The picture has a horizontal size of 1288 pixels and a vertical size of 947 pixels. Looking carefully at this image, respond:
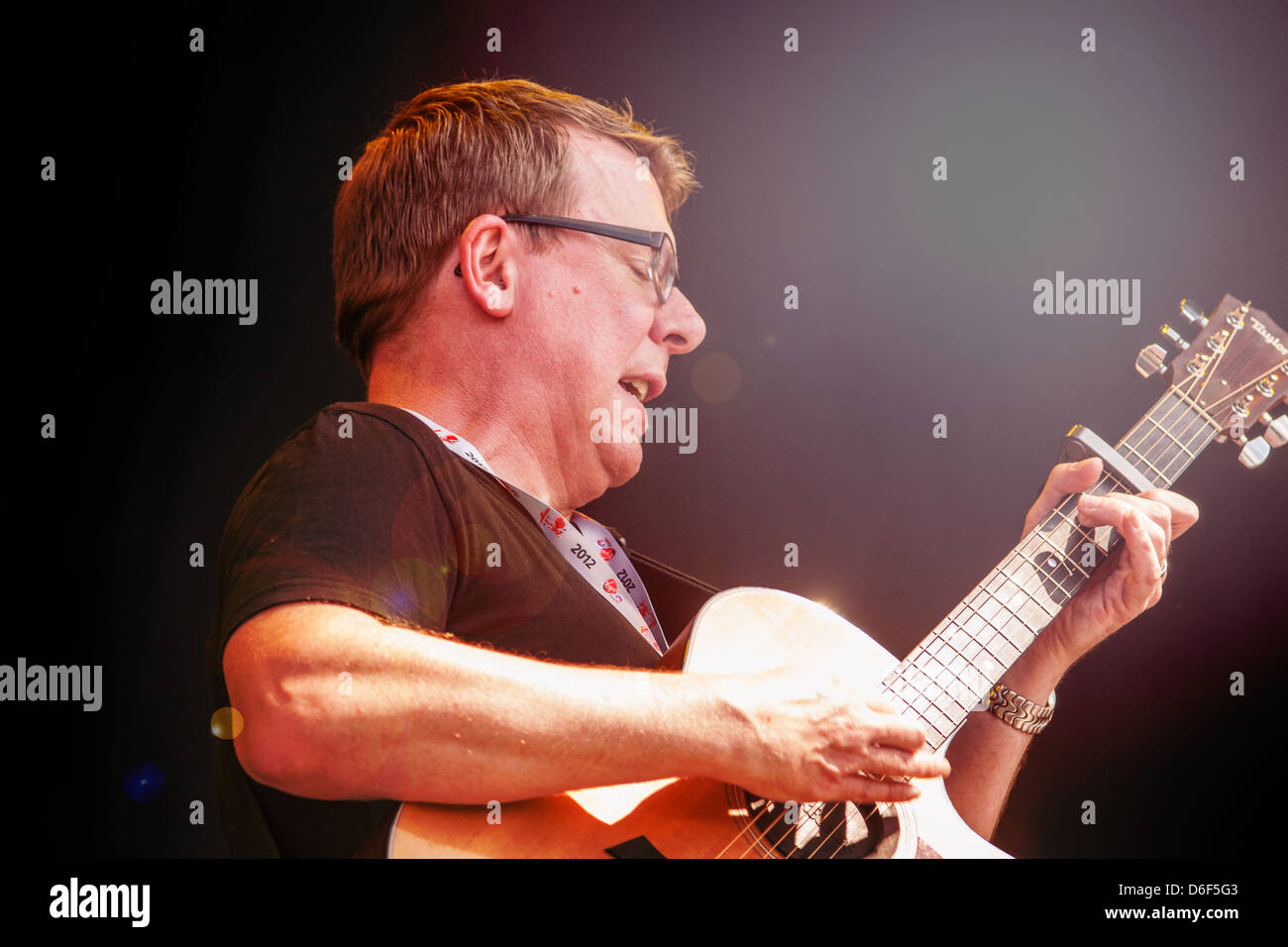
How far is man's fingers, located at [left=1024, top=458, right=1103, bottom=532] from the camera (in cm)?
153

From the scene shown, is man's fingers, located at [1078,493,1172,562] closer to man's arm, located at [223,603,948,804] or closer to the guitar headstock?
the guitar headstock

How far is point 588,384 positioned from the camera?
5.18ft

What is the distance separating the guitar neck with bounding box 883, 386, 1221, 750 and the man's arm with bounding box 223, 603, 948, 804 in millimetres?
197

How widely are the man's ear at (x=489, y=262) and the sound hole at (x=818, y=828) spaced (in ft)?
2.97

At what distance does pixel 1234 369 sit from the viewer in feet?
5.21

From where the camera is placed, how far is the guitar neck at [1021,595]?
137 cm

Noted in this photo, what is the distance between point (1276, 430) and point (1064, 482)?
0.39m

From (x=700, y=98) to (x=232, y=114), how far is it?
105cm

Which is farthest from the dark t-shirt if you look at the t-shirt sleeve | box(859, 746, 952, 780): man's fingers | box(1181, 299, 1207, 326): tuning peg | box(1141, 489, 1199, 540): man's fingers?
box(1181, 299, 1207, 326): tuning peg

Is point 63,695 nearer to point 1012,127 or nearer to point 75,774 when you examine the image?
point 75,774

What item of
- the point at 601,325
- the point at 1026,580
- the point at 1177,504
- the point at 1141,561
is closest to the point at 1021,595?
the point at 1026,580

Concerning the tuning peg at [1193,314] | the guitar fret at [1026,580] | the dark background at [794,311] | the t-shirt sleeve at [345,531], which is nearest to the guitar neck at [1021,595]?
the guitar fret at [1026,580]

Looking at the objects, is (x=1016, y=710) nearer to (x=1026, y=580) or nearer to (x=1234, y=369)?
(x=1026, y=580)

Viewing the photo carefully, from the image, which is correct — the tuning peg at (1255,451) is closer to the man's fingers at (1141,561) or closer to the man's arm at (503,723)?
the man's fingers at (1141,561)
